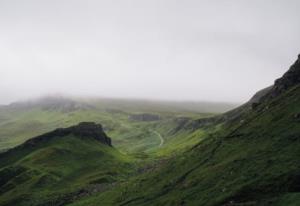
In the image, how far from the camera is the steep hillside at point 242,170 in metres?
81.6

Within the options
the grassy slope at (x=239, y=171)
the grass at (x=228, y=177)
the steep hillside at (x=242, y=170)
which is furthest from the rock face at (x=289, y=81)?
the grass at (x=228, y=177)

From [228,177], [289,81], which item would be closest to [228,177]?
[228,177]

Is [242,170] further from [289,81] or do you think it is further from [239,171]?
[289,81]

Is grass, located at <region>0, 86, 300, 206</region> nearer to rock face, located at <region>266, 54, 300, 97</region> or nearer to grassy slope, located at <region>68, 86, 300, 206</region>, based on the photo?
grassy slope, located at <region>68, 86, 300, 206</region>

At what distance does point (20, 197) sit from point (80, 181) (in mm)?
29164

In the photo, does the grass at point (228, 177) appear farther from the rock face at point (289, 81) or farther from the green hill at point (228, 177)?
the rock face at point (289, 81)

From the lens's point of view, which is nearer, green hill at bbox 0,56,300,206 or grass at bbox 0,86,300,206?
grass at bbox 0,86,300,206

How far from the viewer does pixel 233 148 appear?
122562 mm

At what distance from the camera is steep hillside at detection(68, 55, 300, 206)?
268 ft

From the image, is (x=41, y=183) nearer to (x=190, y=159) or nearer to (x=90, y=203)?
(x=90, y=203)

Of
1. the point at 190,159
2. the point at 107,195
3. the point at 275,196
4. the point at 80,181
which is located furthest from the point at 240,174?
the point at 80,181

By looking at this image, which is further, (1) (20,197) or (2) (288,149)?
(1) (20,197)

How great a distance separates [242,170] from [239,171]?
2.57 ft

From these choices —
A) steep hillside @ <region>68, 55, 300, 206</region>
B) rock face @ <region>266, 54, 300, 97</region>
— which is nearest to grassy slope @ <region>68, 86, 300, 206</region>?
steep hillside @ <region>68, 55, 300, 206</region>
